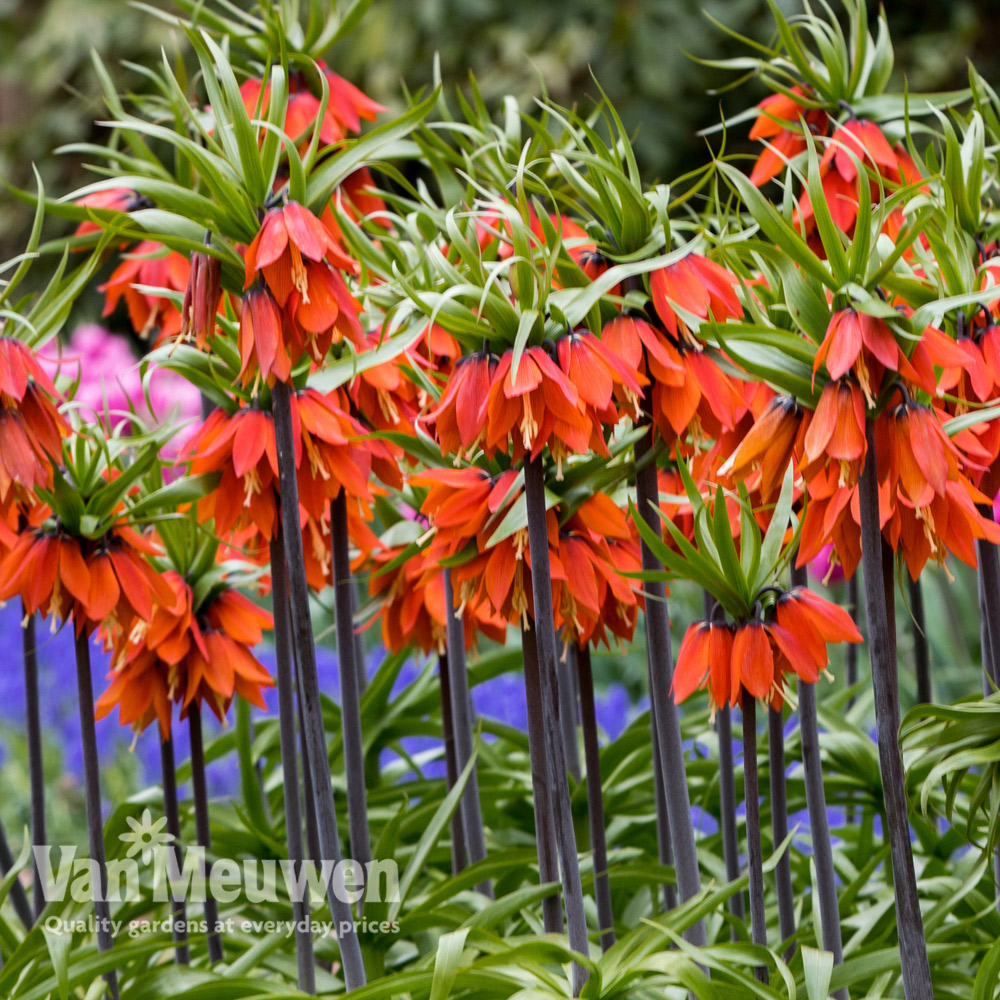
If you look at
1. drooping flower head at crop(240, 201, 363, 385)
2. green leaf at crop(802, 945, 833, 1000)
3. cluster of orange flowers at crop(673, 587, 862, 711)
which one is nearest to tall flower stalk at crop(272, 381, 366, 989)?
drooping flower head at crop(240, 201, 363, 385)

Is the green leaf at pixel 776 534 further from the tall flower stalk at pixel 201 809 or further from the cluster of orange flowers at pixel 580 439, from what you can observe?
the tall flower stalk at pixel 201 809

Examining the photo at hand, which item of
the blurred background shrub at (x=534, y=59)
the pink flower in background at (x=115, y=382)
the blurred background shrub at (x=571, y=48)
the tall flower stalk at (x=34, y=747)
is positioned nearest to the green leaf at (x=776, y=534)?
the tall flower stalk at (x=34, y=747)

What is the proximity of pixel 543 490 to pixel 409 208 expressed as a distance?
2.04 ft

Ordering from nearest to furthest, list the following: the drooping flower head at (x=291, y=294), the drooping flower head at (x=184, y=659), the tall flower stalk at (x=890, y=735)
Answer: the tall flower stalk at (x=890, y=735) → the drooping flower head at (x=291, y=294) → the drooping flower head at (x=184, y=659)

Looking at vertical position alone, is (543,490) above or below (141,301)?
below

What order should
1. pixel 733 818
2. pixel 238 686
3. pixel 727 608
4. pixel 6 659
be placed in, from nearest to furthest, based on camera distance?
pixel 727 608, pixel 733 818, pixel 238 686, pixel 6 659

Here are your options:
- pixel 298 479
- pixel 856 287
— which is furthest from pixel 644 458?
pixel 298 479

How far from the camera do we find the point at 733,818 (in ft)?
5.37

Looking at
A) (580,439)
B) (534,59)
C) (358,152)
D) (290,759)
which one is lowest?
(290,759)

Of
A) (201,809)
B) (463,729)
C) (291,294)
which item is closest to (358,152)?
(291,294)

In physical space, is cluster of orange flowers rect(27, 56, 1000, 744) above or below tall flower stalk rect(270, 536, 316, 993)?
above

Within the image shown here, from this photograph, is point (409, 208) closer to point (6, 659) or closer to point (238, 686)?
point (238, 686)

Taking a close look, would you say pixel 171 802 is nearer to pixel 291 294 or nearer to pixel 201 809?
pixel 201 809

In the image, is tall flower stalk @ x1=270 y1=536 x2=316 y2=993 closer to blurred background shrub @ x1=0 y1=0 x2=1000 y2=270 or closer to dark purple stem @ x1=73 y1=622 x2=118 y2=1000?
dark purple stem @ x1=73 y1=622 x2=118 y2=1000
